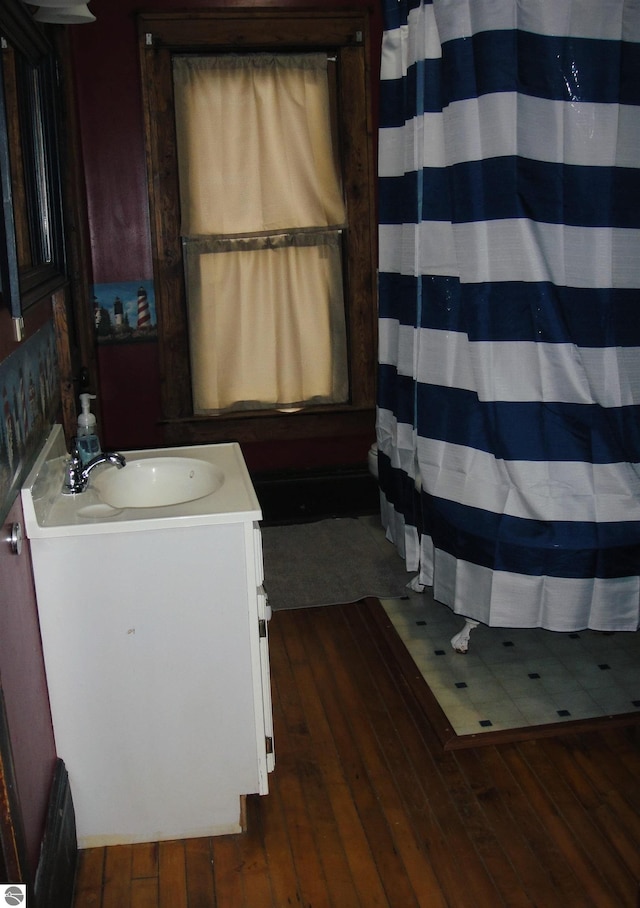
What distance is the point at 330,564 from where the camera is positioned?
349cm

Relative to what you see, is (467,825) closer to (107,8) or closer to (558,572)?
(558,572)

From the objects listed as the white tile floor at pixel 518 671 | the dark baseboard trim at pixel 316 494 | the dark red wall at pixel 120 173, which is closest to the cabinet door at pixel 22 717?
the white tile floor at pixel 518 671

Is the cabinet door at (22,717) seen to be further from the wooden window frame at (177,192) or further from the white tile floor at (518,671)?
the wooden window frame at (177,192)

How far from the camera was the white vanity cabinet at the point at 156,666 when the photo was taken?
1.89 m

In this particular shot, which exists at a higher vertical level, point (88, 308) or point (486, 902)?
point (88, 308)

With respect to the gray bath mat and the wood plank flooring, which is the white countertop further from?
the gray bath mat

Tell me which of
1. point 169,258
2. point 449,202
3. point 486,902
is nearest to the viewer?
point 486,902

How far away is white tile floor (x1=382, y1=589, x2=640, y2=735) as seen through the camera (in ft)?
8.05

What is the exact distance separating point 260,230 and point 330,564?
1.45 metres

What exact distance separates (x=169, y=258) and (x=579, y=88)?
192 centimetres

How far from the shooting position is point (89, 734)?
1964mm

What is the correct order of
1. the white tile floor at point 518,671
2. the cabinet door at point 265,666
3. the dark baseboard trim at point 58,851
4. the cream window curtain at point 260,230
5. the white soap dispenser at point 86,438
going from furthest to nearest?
the cream window curtain at point 260,230
the white tile floor at point 518,671
the white soap dispenser at point 86,438
the cabinet door at point 265,666
the dark baseboard trim at point 58,851

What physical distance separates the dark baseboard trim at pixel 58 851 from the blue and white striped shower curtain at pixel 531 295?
1.26 metres

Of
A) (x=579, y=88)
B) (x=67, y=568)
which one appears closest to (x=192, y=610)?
(x=67, y=568)
